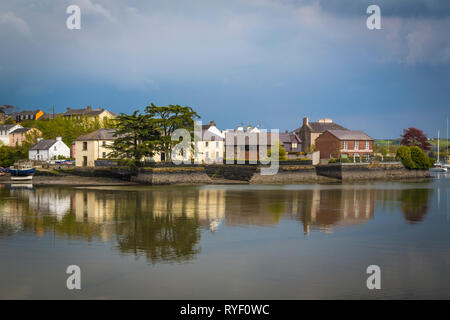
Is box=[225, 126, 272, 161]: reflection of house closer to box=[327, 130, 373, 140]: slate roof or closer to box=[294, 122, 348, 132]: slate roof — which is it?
box=[327, 130, 373, 140]: slate roof

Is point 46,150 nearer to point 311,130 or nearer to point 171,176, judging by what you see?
point 171,176

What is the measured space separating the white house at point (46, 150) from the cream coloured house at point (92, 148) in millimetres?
16326

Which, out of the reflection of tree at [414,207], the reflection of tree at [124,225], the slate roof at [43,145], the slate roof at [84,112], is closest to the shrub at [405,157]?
the reflection of tree at [414,207]

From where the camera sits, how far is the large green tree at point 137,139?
56594 millimetres

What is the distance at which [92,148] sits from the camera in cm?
7144

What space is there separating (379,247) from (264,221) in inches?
303

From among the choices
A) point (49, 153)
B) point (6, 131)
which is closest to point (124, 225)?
point (49, 153)

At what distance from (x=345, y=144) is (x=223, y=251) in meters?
70.3

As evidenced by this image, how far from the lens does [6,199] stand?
3603 centimetres

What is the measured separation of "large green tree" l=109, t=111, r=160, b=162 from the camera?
186ft

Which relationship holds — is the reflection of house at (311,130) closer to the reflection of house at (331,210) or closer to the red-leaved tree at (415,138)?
the red-leaved tree at (415,138)

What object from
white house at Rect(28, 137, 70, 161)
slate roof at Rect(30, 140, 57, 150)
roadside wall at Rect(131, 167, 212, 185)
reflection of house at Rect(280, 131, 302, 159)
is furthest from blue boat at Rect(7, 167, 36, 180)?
reflection of house at Rect(280, 131, 302, 159)
